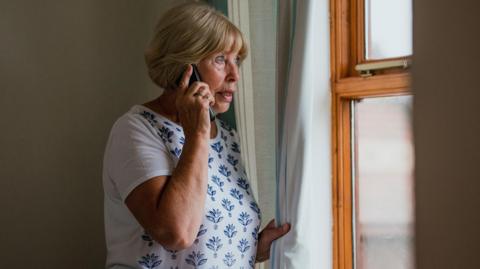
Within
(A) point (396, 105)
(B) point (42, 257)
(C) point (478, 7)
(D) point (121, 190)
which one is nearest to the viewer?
(C) point (478, 7)

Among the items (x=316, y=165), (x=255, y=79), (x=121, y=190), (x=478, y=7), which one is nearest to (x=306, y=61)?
(x=255, y=79)

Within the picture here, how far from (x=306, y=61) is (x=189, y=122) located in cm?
34

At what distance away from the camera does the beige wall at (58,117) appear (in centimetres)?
203

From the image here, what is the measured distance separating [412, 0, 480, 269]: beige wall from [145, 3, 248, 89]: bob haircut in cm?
104

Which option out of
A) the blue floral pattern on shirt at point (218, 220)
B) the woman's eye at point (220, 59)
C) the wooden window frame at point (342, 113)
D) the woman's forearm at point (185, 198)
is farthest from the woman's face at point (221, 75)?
the wooden window frame at point (342, 113)

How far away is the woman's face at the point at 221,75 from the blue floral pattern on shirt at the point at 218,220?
110 mm

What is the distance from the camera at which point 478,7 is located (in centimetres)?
52

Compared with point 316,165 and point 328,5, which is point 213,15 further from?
point 316,165

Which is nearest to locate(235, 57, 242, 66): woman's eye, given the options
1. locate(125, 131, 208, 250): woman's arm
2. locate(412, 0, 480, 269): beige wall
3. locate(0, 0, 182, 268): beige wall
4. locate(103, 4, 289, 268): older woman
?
locate(103, 4, 289, 268): older woman

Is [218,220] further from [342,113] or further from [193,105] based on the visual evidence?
[342,113]

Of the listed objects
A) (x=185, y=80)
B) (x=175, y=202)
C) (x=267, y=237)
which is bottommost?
(x=267, y=237)

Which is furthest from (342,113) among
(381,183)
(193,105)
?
(193,105)

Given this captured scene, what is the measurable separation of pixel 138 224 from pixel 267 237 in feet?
1.15

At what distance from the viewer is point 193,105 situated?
1.49 meters
